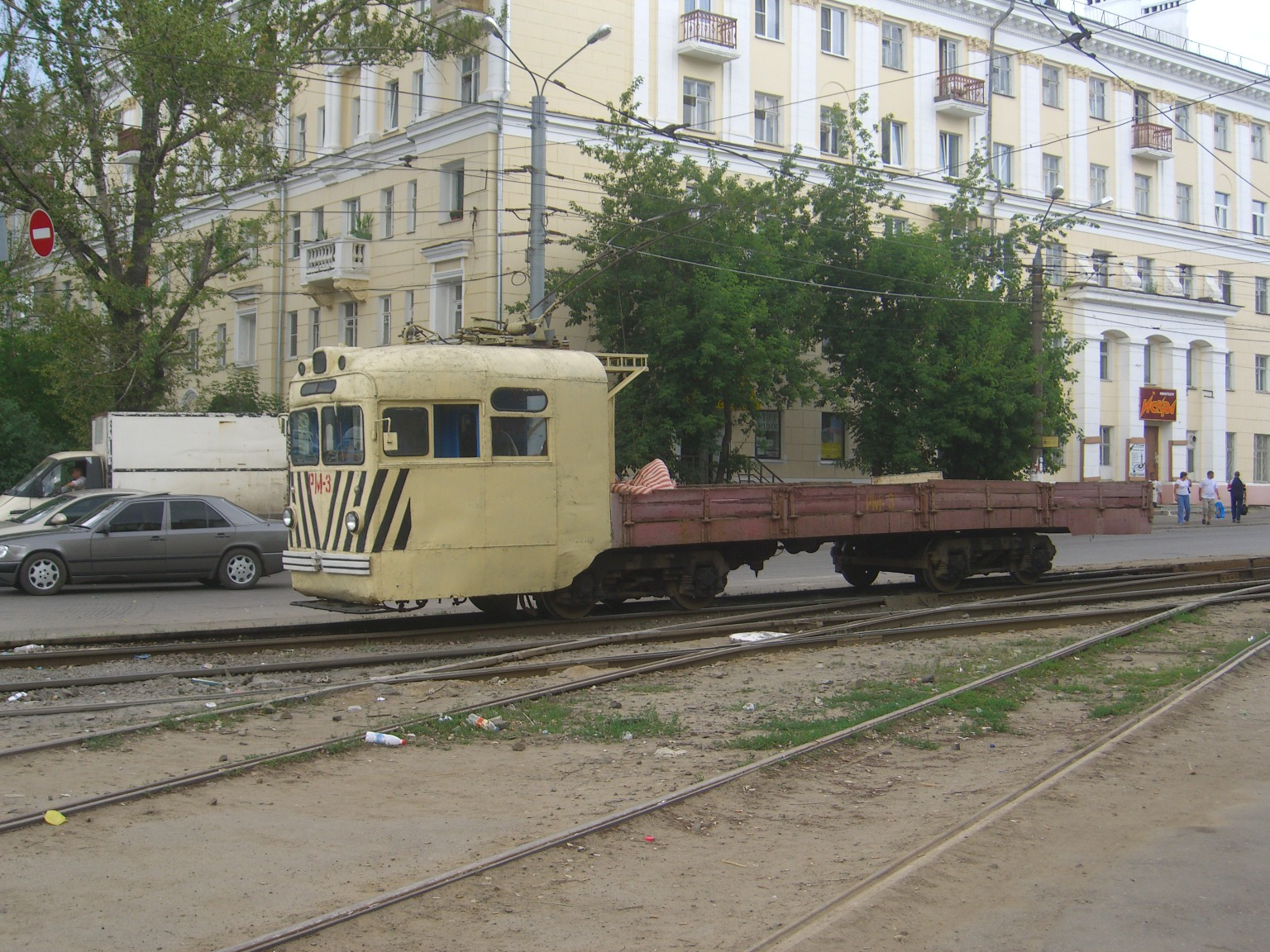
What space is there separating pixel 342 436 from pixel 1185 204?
44.9 metres

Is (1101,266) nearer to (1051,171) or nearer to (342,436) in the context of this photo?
(1051,171)

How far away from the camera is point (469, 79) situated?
3419 centimetres

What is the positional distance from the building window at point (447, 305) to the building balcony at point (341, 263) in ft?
11.0

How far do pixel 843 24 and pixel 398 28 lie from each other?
15436 millimetres

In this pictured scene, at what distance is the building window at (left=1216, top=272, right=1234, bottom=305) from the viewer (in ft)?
165

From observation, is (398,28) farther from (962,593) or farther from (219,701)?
(219,701)

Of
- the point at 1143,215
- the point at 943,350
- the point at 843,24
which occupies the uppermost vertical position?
the point at 843,24

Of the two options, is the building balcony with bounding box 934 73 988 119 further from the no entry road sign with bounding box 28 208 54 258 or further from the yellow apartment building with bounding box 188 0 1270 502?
the no entry road sign with bounding box 28 208 54 258

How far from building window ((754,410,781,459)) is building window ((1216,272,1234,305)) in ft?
74.3

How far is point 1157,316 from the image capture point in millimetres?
46812

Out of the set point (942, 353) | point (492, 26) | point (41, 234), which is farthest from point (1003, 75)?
point (41, 234)

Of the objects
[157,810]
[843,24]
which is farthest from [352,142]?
[157,810]

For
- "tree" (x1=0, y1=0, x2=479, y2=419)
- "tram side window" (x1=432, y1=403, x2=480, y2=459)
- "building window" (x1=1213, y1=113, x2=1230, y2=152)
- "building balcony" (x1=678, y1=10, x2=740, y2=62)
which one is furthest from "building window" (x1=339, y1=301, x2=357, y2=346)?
"building window" (x1=1213, y1=113, x2=1230, y2=152)

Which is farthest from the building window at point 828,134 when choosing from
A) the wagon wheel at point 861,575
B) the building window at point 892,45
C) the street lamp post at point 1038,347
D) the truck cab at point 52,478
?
the truck cab at point 52,478
